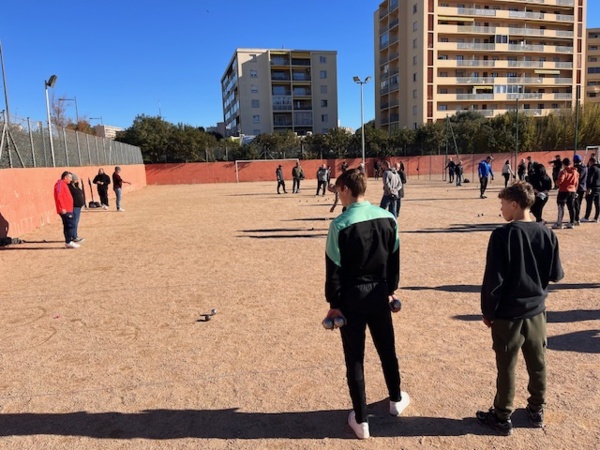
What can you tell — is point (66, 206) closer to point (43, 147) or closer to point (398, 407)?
point (43, 147)

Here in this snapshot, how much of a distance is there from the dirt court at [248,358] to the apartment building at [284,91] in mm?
73847

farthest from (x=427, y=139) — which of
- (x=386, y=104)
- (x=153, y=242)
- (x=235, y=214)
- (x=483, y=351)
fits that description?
(x=483, y=351)

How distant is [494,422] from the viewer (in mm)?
2998

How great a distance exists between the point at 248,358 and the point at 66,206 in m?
7.63

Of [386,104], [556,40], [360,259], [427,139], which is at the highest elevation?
[556,40]

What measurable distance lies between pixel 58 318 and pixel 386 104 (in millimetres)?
75150

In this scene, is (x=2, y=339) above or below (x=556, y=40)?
below

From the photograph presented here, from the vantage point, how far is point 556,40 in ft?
228

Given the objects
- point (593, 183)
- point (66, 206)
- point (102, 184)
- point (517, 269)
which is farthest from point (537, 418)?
point (102, 184)

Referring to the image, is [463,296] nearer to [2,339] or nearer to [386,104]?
[2,339]

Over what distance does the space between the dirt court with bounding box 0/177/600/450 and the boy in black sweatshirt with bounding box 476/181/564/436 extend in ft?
1.43

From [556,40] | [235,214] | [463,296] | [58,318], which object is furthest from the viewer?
[556,40]

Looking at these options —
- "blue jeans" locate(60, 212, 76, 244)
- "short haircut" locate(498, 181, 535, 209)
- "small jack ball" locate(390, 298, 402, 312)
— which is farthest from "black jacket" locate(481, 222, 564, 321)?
"blue jeans" locate(60, 212, 76, 244)

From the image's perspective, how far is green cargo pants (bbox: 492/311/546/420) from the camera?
9.32 ft
